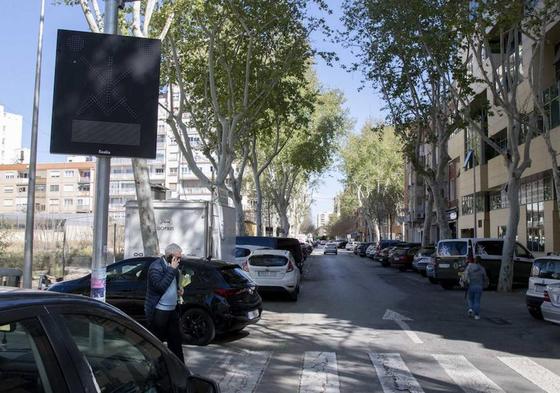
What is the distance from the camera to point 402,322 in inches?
499

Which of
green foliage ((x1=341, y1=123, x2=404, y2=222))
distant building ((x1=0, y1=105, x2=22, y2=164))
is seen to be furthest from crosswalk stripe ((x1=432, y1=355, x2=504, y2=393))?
distant building ((x1=0, y1=105, x2=22, y2=164))

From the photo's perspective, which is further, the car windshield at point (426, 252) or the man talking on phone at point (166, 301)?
the car windshield at point (426, 252)

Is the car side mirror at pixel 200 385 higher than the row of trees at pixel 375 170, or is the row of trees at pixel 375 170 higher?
the row of trees at pixel 375 170

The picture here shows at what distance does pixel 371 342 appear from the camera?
1020 cm

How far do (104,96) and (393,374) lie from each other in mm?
5045

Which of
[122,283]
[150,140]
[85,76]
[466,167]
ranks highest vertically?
[466,167]

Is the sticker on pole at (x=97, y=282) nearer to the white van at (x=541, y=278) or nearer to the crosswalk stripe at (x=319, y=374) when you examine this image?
the crosswalk stripe at (x=319, y=374)

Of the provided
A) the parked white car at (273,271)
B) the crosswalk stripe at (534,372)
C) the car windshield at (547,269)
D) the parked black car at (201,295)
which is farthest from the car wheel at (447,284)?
the crosswalk stripe at (534,372)

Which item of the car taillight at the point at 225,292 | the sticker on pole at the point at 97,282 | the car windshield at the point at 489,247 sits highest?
the car windshield at the point at 489,247

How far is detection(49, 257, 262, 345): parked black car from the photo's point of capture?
9915mm

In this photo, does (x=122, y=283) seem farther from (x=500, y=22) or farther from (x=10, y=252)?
(x=500, y=22)

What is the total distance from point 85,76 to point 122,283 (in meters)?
5.68

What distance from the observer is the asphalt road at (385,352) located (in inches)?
286

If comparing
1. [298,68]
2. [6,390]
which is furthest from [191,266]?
[298,68]
